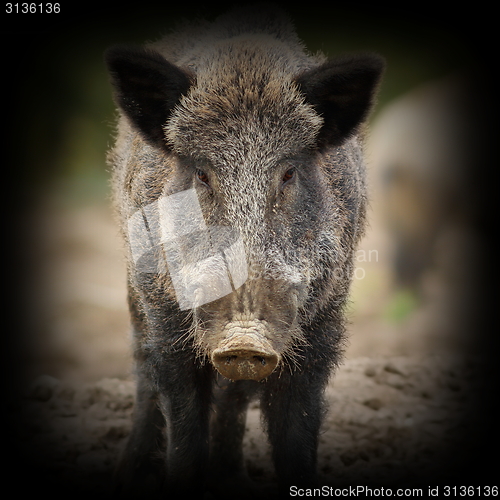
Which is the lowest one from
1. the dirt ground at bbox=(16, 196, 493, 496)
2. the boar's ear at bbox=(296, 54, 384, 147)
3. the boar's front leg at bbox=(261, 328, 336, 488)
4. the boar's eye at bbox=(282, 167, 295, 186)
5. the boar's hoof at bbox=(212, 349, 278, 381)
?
the dirt ground at bbox=(16, 196, 493, 496)

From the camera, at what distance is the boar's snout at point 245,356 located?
7.60 ft

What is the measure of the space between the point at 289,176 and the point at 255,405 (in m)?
2.84

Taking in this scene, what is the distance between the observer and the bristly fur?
2.71 meters

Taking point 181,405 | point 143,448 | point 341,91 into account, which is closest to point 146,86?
point 341,91

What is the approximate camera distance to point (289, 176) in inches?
117

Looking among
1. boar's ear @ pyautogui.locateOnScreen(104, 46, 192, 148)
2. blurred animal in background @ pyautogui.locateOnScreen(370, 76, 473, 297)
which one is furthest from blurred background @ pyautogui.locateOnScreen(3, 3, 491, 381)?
boar's ear @ pyautogui.locateOnScreen(104, 46, 192, 148)

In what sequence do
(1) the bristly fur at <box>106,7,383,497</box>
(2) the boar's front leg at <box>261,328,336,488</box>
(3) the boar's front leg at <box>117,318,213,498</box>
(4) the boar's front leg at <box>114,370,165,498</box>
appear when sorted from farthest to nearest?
(4) the boar's front leg at <box>114,370,165,498</box>
(2) the boar's front leg at <box>261,328,336,488</box>
(3) the boar's front leg at <box>117,318,213,498</box>
(1) the bristly fur at <box>106,7,383,497</box>

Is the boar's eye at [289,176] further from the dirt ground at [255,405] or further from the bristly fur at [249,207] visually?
the dirt ground at [255,405]

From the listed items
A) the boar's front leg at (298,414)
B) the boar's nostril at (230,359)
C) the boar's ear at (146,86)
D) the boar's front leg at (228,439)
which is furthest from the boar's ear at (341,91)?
the boar's front leg at (228,439)

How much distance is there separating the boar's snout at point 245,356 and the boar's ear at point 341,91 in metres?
1.41

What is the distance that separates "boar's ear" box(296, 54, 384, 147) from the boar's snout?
1408 mm

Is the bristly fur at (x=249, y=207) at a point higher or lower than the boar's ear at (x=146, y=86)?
lower

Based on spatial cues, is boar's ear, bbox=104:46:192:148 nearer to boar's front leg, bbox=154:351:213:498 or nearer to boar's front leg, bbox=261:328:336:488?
boar's front leg, bbox=154:351:213:498

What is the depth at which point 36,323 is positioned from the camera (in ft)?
24.5
